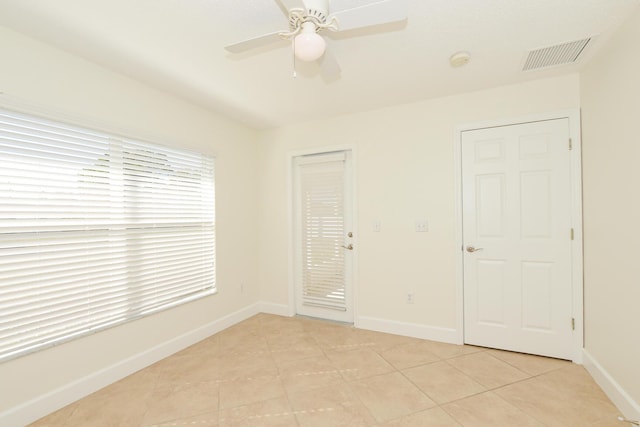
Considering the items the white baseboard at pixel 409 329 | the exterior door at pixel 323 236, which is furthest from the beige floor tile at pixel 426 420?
the exterior door at pixel 323 236

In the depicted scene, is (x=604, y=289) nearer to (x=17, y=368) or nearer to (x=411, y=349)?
(x=411, y=349)

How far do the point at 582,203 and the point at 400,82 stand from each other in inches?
75.1

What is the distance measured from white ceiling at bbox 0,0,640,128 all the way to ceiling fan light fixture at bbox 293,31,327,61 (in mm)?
412

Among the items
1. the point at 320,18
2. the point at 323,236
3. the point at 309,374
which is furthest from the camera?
the point at 323,236

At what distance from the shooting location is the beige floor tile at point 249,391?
6.87 ft

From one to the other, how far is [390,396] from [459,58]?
8.54 feet

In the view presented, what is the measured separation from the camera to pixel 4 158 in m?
1.82

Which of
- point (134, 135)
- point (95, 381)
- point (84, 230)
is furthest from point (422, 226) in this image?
point (95, 381)

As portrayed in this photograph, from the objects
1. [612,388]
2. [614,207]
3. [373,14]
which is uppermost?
[373,14]

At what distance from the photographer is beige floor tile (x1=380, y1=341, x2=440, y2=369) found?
259cm

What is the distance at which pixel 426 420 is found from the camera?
6.15ft

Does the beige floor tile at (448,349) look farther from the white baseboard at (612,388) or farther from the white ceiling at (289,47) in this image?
the white ceiling at (289,47)

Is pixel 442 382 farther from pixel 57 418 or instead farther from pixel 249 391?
pixel 57 418

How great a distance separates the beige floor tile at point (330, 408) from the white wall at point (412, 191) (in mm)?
1287
